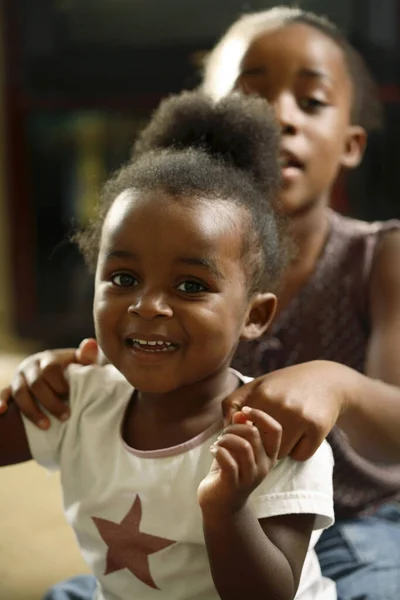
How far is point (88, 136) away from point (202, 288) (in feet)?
5.94

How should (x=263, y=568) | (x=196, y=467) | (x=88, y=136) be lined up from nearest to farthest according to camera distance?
(x=263, y=568), (x=196, y=467), (x=88, y=136)

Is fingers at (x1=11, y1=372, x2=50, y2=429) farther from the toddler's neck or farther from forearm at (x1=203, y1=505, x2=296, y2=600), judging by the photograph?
forearm at (x1=203, y1=505, x2=296, y2=600)

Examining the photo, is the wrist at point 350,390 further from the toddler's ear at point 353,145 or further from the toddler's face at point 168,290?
the toddler's ear at point 353,145

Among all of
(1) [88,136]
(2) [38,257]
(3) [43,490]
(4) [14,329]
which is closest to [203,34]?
(1) [88,136]

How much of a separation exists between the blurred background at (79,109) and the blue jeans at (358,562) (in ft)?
4.56

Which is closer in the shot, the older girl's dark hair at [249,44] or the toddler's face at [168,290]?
the toddler's face at [168,290]

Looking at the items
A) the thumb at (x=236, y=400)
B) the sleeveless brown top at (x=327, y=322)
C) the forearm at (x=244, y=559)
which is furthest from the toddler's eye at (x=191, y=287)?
the sleeveless brown top at (x=327, y=322)

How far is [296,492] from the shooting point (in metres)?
0.75

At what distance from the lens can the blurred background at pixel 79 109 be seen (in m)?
2.28

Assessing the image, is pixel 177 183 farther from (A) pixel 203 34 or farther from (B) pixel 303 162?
(A) pixel 203 34

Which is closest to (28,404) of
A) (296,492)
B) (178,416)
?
(178,416)

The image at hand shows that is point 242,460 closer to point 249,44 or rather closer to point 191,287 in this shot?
point 191,287

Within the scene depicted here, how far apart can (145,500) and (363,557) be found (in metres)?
0.30

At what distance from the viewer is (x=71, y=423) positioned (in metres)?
0.89
